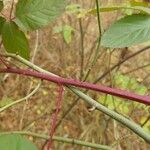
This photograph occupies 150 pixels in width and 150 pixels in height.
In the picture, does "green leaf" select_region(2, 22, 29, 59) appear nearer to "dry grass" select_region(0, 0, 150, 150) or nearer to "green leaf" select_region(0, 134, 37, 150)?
"green leaf" select_region(0, 134, 37, 150)

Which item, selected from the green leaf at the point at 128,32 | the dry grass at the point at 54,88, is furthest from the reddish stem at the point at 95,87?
the dry grass at the point at 54,88

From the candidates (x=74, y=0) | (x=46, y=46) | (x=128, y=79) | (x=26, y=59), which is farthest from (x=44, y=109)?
(x=26, y=59)

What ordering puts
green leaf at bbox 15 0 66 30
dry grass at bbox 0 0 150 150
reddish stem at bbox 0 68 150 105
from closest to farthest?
reddish stem at bbox 0 68 150 105, green leaf at bbox 15 0 66 30, dry grass at bbox 0 0 150 150

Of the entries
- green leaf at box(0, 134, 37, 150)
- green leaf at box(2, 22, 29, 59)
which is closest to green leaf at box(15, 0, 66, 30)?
green leaf at box(2, 22, 29, 59)

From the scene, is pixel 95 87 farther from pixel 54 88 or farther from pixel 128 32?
pixel 54 88

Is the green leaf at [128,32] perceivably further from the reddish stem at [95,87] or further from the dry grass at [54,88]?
the dry grass at [54,88]

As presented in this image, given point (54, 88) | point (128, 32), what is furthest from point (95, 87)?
point (54, 88)

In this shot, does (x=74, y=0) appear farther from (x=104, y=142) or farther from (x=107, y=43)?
(x=107, y=43)
